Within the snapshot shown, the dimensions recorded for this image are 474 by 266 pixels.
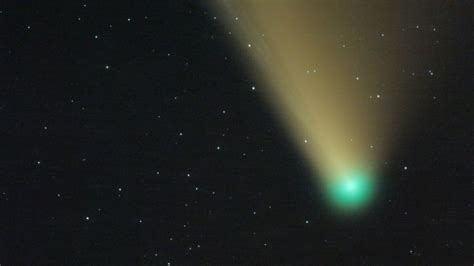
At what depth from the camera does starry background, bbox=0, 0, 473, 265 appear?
832 millimetres

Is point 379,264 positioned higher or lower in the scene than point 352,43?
lower

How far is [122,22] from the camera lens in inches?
32.8

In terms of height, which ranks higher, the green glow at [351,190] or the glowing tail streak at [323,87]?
the glowing tail streak at [323,87]

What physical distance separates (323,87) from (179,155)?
0.19 metres

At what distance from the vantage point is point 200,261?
2.77 ft

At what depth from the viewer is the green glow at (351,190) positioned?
0.84 m

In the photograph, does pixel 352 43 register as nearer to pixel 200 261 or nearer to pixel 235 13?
pixel 235 13

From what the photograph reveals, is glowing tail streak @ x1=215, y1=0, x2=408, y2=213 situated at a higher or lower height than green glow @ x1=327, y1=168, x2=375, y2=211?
higher

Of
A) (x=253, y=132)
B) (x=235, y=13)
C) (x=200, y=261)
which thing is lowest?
(x=200, y=261)

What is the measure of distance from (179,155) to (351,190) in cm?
21

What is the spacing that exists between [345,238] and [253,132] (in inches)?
6.5

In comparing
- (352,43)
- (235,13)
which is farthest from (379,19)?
(235,13)

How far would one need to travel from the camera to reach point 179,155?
0.84m

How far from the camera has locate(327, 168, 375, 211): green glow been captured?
2.76 ft
